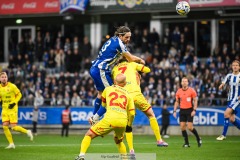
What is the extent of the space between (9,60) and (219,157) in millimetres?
26288

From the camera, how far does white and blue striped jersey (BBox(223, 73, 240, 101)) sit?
23781 mm

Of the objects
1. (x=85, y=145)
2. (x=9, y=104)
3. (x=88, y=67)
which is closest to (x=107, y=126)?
(x=85, y=145)

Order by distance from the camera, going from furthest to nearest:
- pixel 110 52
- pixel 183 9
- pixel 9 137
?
pixel 9 137 → pixel 183 9 → pixel 110 52

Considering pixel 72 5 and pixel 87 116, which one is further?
pixel 72 5

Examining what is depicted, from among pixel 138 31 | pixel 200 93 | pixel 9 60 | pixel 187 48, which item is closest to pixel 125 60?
pixel 200 93

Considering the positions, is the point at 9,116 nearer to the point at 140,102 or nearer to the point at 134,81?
the point at 134,81

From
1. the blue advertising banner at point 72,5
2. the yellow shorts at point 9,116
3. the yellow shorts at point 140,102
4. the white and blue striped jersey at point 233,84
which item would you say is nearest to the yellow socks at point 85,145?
the yellow shorts at point 140,102

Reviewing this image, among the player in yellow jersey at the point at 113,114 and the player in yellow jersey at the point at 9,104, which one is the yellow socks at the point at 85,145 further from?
the player in yellow jersey at the point at 9,104

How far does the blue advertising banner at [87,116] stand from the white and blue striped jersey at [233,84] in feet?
25.5

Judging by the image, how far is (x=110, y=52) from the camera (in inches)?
660

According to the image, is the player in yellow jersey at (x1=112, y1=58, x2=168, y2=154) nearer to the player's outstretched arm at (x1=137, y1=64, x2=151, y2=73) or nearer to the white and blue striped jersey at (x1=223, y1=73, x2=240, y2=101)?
the player's outstretched arm at (x1=137, y1=64, x2=151, y2=73)

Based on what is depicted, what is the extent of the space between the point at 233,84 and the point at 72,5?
1729 centimetres

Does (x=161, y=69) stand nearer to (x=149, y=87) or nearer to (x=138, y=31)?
(x=149, y=87)

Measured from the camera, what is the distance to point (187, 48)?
121 ft
